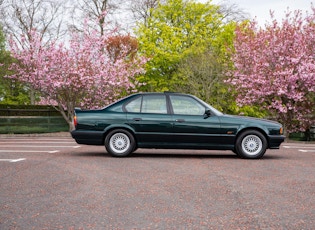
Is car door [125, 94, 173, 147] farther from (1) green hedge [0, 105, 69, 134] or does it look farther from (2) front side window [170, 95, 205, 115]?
(1) green hedge [0, 105, 69, 134]

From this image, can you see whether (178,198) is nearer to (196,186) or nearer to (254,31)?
(196,186)

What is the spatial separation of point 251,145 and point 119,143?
10.5 feet

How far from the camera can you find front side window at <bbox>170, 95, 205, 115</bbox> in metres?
11.2

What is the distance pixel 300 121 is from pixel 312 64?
3.97 metres

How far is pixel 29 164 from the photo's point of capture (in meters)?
9.80

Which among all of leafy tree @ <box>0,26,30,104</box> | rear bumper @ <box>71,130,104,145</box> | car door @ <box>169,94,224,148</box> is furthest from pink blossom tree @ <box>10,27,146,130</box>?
leafy tree @ <box>0,26,30,104</box>

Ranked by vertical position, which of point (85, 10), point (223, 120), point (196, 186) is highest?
point (85, 10)

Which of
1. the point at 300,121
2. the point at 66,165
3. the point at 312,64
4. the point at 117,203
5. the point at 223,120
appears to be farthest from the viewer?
the point at 300,121

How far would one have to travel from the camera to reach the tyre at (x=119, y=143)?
1111cm

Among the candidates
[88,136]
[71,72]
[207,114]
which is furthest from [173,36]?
[88,136]

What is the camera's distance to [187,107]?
11.3 m

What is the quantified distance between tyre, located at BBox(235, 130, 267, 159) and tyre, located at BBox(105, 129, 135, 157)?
2.57 meters

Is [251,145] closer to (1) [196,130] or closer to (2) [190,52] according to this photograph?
(1) [196,130]

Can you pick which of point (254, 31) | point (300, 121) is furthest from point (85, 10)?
point (300, 121)
